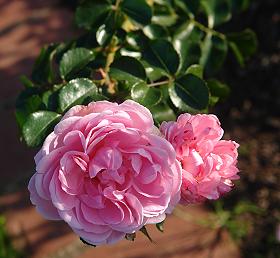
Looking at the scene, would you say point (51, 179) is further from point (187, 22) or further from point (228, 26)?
point (228, 26)

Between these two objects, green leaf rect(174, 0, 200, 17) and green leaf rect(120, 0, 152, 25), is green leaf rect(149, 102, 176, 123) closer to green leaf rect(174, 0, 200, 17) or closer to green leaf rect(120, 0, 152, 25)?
green leaf rect(120, 0, 152, 25)

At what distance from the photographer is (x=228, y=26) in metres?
1.94

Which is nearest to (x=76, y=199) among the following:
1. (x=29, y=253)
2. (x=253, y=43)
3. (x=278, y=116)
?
(x=253, y=43)

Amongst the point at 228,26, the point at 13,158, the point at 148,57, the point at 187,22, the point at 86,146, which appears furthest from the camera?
the point at 13,158

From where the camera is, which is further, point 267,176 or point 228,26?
point 267,176

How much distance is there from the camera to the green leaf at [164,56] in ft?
3.81

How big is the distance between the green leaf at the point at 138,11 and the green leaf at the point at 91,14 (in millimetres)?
43

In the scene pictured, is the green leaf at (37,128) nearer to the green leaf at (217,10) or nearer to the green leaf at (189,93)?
the green leaf at (189,93)

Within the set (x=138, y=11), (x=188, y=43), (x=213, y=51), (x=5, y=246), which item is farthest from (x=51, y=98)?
(x=5, y=246)

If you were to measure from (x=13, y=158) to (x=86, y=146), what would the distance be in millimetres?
1366

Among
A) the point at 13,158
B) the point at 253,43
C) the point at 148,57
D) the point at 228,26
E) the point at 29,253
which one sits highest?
the point at 148,57

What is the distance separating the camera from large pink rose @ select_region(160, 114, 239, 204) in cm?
87

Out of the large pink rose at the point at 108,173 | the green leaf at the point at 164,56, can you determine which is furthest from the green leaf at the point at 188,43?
the large pink rose at the point at 108,173

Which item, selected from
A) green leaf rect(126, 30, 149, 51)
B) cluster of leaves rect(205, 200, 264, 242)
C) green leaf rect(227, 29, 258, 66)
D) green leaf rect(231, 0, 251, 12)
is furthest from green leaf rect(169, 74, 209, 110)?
cluster of leaves rect(205, 200, 264, 242)
